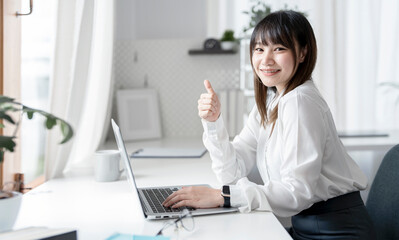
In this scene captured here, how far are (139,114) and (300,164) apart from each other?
4.98 ft

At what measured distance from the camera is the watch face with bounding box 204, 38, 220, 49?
8.30 ft

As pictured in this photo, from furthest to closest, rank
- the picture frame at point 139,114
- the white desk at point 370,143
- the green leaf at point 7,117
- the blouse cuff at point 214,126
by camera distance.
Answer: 1. the picture frame at point 139,114
2. the white desk at point 370,143
3. the blouse cuff at point 214,126
4. the green leaf at point 7,117

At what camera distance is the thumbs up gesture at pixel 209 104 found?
1356 millimetres

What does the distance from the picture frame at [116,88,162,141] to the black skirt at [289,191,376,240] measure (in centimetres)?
141

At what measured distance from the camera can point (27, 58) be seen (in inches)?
66.4

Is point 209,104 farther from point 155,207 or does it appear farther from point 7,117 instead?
point 7,117

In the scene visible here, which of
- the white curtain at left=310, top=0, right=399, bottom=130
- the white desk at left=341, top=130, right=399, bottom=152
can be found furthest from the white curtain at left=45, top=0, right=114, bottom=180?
the white curtain at left=310, top=0, right=399, bottom=130

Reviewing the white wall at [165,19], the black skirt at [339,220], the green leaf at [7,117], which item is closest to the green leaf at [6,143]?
the green leaf at [7,117]

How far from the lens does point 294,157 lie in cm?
114

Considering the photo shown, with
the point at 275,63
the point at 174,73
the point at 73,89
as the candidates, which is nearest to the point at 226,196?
the point at 275,63

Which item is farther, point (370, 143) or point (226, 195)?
point (370, 143)

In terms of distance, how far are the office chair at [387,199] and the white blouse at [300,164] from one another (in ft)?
0.45

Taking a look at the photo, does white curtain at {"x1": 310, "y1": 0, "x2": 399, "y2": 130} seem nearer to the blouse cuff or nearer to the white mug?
the blouse cuff

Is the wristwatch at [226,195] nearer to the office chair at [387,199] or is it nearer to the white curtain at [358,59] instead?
the office chair at [387,199]
